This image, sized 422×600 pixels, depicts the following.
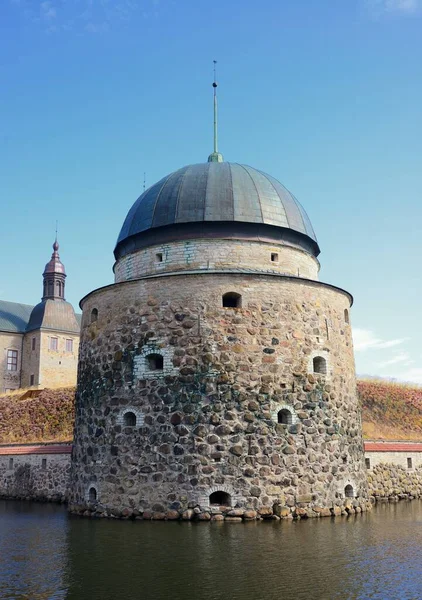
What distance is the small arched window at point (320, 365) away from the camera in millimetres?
17438

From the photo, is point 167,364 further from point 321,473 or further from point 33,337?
point 33,337

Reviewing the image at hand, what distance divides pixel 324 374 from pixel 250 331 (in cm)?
259

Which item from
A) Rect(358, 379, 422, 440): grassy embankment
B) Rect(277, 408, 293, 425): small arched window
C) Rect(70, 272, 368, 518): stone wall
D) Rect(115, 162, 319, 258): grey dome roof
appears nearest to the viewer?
Rect(70, 272, 368, 518): stone wall

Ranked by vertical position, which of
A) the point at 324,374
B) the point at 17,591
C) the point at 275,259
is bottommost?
the point at 17,591

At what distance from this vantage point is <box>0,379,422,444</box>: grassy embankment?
27.3m

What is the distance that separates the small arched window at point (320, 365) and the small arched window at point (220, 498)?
14.5ft

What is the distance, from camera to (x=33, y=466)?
22891mm

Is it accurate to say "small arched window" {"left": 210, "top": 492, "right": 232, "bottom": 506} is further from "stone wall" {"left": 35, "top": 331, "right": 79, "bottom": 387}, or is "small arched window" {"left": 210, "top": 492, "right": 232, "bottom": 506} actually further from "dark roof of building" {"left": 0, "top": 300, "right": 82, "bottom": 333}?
"dark roof of building" {"left": 0, "top": 300, "right": 82, "bottom": 333}

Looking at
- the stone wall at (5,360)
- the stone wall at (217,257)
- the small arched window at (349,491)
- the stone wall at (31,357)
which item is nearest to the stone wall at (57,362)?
the stone wall at (31,357)

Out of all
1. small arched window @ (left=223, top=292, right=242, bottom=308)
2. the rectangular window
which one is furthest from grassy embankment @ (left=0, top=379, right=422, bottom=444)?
the rectangular window

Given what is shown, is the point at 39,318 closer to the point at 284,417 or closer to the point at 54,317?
the point at 54,317

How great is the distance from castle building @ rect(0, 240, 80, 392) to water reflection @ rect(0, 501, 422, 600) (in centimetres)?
3370

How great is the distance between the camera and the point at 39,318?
49406 mm

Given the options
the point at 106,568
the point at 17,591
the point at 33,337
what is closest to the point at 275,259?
the point at 106,568
